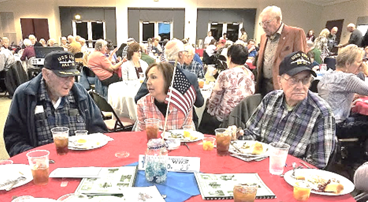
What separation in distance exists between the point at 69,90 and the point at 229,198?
1.46 metres

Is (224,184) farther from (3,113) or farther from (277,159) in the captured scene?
(3,113)

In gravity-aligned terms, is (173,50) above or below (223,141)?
above

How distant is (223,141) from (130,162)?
55cm

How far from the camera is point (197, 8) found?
15766 millimetres

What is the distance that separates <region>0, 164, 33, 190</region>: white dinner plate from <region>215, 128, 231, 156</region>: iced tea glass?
989mm

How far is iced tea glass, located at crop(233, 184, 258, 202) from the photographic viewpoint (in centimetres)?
110

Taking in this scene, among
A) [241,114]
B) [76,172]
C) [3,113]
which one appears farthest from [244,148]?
[3,113]

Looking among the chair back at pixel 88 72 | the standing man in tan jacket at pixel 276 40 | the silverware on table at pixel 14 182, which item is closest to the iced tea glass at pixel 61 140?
the silverware on table at pixel 14 182

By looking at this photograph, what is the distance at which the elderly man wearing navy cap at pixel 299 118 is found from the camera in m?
1.76

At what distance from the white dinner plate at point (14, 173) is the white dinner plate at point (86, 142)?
307mm

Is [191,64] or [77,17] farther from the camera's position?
[77,17]

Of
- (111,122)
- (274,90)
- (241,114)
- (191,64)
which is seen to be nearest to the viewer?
(241,114)

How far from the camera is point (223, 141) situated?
1.62 m

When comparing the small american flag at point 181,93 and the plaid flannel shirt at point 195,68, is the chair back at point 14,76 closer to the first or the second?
the plaid flannel shirt at point 195,68
